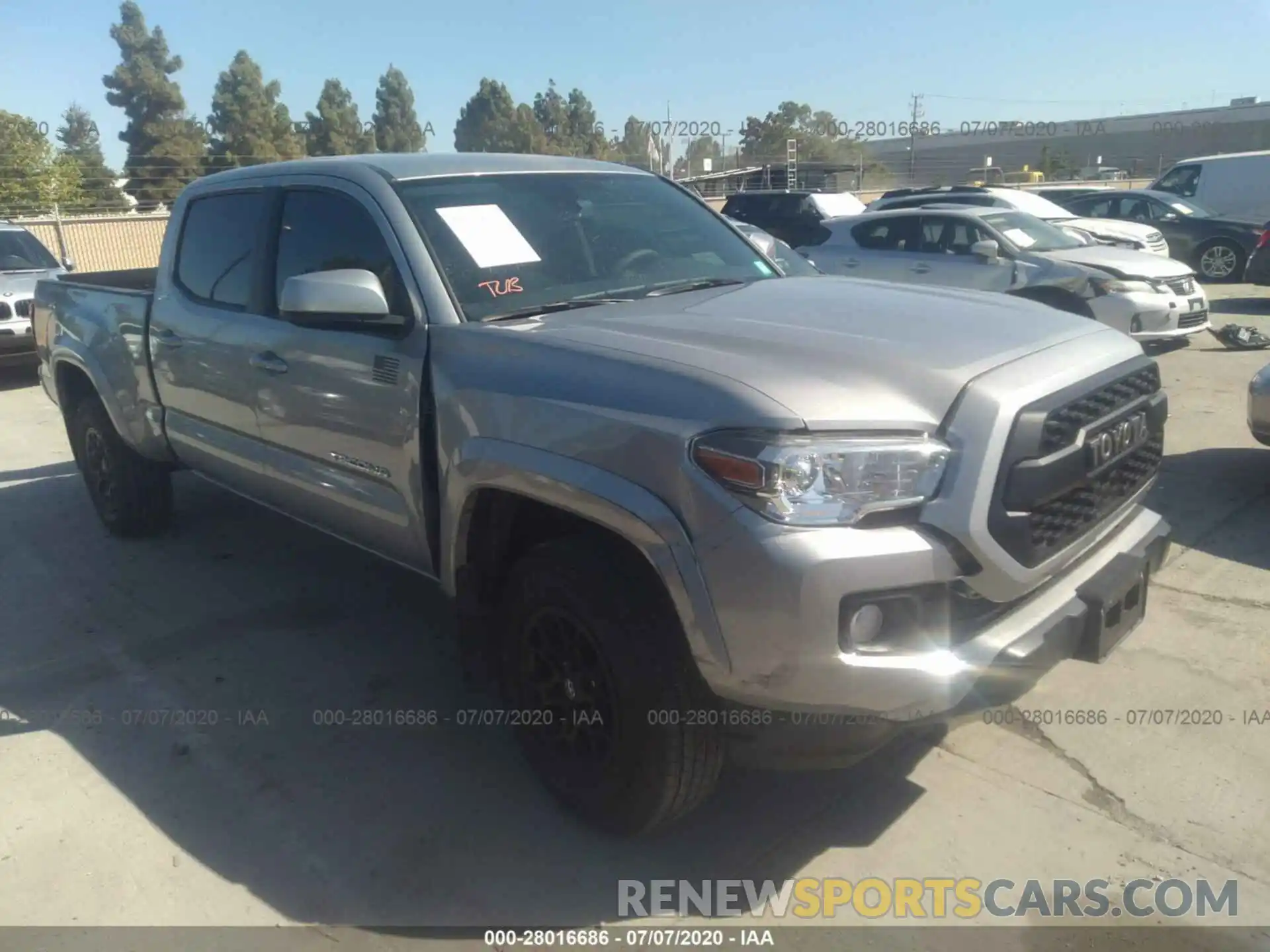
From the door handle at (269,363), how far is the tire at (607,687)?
4.47 ft

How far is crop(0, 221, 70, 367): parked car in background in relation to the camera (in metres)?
10.8

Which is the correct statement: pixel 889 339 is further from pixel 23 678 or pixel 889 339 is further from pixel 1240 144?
pixel 1240 144

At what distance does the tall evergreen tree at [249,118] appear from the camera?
4397cm

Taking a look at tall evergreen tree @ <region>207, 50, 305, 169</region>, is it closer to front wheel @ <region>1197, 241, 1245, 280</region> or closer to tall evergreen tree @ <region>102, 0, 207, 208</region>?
tall evergreen tree @ <region>102, 0, 207, 208</region>

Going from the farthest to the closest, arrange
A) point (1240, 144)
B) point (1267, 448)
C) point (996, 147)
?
point (996, 147), point (1240, 144), point (1267, 448)

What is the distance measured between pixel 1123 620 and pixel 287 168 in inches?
134

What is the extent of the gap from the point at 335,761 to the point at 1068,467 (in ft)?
8.16

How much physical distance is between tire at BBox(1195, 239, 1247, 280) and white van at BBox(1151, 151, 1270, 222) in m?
0.81

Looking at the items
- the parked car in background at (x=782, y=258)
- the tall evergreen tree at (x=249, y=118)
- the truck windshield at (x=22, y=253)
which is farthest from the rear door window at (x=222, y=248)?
the tall evergreen tree at (x=249, y=118)

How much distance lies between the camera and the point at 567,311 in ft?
10.7

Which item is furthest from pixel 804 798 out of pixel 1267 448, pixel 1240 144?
A: pixel 1240 144

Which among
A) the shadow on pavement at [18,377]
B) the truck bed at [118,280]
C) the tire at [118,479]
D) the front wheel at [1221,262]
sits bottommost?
the shadow on pavement at [18,377]

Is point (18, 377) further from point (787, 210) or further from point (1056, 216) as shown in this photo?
point (1056, 216)

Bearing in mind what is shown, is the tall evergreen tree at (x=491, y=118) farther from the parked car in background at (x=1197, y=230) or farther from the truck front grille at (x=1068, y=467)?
the truck front grille at (x=1068, y=467)
